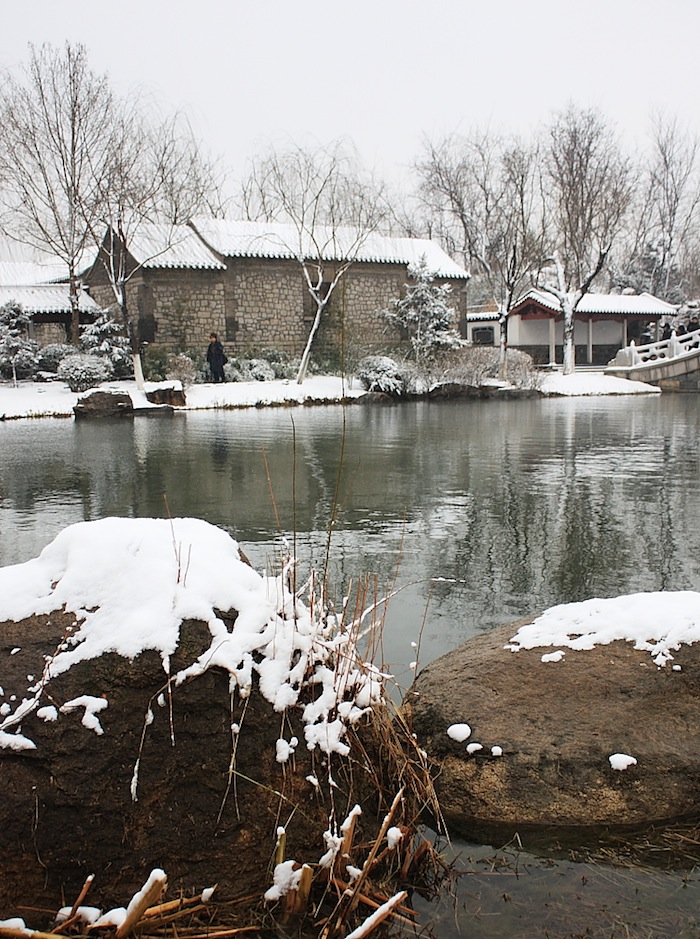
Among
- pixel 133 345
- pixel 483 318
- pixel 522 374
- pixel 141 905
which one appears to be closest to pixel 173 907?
pixel 141 905

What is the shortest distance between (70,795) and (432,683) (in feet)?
5.53

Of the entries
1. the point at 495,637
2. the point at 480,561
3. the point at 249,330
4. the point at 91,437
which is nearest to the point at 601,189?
the point at 249,330

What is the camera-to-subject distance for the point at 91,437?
1777cm

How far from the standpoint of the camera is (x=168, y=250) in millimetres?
33219

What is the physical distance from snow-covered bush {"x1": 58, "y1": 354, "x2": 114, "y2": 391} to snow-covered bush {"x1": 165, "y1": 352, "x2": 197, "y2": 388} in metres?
2.87

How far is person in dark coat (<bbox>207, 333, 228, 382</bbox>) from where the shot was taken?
98.9 ft

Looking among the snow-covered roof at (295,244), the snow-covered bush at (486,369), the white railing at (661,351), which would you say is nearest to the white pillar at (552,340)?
the white railing at (661,351)

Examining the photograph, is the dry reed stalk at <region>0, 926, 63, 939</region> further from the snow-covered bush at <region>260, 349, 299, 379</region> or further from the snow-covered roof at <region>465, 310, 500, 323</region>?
the snow-covered roof at <region>465, 310, 500, 323</region>

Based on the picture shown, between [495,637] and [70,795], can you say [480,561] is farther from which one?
[70,795]

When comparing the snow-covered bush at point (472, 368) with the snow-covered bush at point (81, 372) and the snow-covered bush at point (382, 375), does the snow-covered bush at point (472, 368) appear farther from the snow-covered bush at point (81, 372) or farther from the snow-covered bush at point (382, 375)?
the snow-covered bush at point (81, 372)

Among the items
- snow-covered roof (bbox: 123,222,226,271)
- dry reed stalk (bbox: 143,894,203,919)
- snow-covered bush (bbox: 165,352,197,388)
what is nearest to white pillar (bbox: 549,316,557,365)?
snow-covered roof (bbox: 123,222,226,271)

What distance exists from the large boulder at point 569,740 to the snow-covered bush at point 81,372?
25.3 m

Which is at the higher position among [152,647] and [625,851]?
[152,647]

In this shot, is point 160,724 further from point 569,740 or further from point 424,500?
point 424,500
